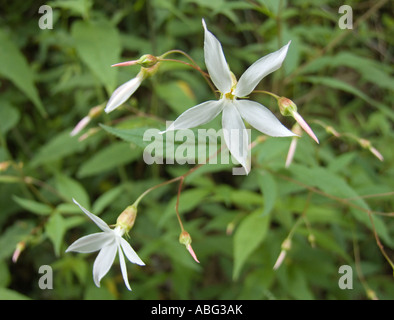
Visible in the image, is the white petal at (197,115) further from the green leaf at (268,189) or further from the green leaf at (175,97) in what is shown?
the green leaf at (175,97)

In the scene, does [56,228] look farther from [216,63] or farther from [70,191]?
[216,63]

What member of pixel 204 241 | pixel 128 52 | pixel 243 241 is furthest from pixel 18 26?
pixel 243 241

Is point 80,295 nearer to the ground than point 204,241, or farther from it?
nearer to the ground

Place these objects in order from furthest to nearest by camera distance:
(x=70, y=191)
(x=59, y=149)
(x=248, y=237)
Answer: (x=59, y=149)
(x=70, y=191)
(x=248, y=237)

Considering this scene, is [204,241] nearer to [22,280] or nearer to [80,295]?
[80,295]

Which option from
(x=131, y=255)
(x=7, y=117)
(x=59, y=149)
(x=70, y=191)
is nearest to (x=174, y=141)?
(x=131, y=255)
